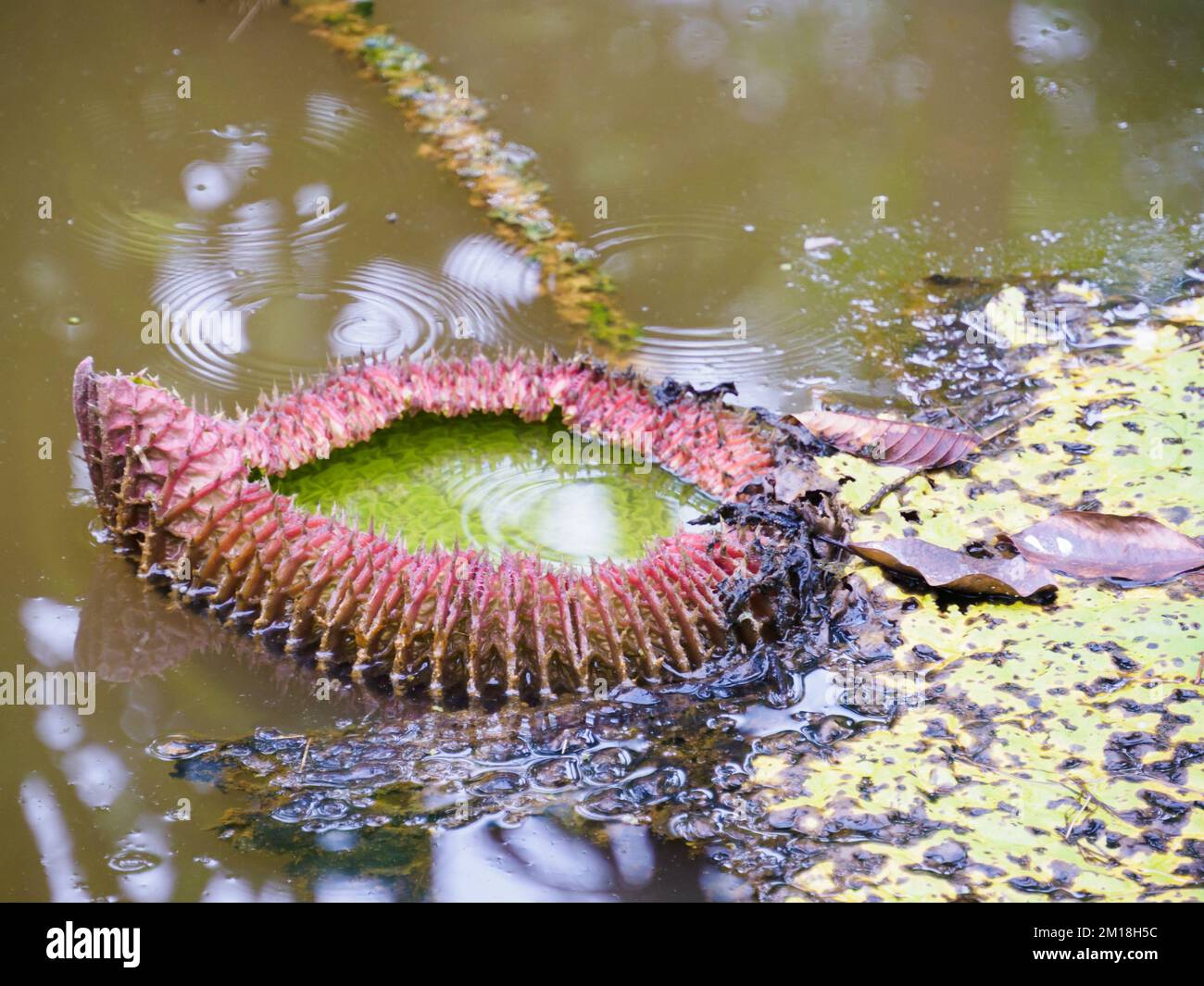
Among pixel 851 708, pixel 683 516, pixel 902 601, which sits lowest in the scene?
pixel 851 708

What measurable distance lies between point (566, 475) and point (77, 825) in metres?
1.59

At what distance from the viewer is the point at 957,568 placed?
308 centimetres

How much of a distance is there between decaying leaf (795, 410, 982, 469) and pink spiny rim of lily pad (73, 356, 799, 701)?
0.25m

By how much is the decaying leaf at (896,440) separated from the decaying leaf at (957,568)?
361 millimetres

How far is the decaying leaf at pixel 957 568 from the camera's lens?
9.93 ft

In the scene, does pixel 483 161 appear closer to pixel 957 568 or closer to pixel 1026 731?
pixel 957 568

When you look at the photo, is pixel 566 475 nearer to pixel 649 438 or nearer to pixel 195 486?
pixel 649 438

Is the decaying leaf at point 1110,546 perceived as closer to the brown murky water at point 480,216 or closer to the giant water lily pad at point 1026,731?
the giant water lily pad at point 1026,731

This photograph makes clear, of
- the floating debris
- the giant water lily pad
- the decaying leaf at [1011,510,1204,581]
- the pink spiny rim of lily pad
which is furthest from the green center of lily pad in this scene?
the decaying leaf at [1011,510,1204,581]

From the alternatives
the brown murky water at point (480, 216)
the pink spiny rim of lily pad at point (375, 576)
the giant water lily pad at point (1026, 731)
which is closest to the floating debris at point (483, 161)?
the brown murky water at point (480, 216)

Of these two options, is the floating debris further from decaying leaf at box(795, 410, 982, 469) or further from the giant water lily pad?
the giant water lily pad

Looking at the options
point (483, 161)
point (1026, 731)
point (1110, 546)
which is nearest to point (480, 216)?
point (483, 161)

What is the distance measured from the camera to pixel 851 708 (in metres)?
2.87

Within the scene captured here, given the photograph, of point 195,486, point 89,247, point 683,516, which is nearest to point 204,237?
point 89,247
